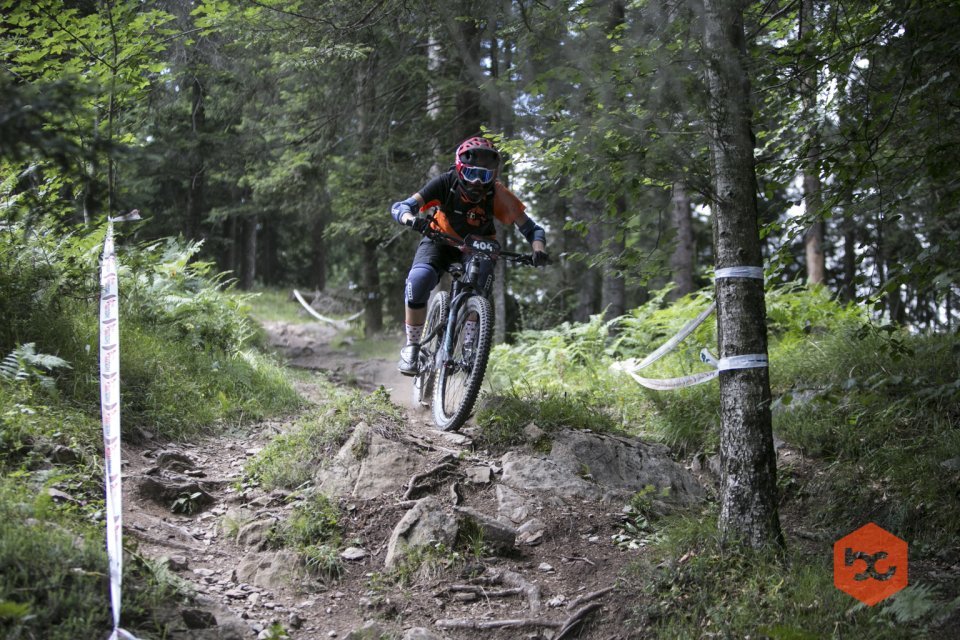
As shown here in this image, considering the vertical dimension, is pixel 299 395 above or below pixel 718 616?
above

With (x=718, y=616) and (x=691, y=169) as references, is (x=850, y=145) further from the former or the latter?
(x=718, y=616)

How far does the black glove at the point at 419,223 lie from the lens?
6516 mm

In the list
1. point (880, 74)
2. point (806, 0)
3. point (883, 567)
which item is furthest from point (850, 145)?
point (883, 567)

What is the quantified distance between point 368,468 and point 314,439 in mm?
725

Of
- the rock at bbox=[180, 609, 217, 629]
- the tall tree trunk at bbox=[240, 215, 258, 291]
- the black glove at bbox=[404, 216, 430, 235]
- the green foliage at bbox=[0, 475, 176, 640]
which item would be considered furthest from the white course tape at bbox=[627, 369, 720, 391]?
the tall tree trunk at bbox=[240, 215, 258, 291]

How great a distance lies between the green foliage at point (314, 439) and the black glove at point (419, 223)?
63.5 inches

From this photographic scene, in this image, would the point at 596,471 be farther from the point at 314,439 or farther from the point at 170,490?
the point at 170,490

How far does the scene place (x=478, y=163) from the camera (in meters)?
6.52

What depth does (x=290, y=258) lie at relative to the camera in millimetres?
33312

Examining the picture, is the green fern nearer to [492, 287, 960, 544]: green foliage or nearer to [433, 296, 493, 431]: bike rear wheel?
[433, 296, 493, 431]: bike rear wheel

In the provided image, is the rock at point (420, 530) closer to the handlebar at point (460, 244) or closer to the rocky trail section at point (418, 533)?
the rocky trail section at point (418, 533)

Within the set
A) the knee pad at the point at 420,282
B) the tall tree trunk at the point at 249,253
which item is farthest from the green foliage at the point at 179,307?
the tall tree trunk at the point at 249,253

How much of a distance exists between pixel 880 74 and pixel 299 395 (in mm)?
6578

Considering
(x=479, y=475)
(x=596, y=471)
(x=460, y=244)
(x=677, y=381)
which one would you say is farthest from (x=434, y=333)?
(x=677, y=381)
